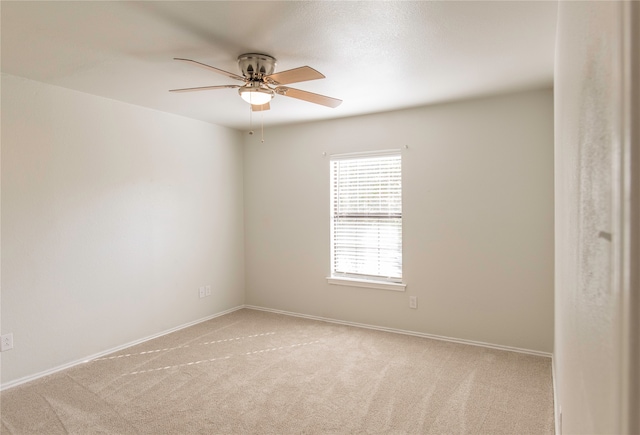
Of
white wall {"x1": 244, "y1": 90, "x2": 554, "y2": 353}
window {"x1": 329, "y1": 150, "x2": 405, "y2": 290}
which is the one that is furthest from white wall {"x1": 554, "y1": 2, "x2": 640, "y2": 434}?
window {"x1": 329, "y1": 150, "x2": 405, "y2": 290}

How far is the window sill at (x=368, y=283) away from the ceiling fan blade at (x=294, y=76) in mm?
2601

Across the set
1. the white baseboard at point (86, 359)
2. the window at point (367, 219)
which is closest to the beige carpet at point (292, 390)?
the white baseboard at point (86, 359)

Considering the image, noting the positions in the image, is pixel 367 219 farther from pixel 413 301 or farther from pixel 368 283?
pixel 413 301

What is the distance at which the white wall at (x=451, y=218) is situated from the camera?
362 cm

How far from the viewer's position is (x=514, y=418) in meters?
2.56

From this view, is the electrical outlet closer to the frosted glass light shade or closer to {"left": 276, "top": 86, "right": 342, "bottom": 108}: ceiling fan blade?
the frosted glass light shade

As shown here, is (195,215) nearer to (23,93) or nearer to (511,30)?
(23,93)

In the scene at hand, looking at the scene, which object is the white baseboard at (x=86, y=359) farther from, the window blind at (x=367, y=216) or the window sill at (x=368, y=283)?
the window blind at (x=367, y=216)

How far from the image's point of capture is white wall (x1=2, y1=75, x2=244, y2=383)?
3.16 m

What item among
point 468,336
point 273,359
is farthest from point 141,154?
point 468,336

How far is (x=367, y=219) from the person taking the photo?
4.59m

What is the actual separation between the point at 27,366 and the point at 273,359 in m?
1.99

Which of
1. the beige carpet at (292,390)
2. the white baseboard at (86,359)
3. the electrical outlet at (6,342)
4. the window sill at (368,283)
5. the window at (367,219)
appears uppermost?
the window at (367,219)

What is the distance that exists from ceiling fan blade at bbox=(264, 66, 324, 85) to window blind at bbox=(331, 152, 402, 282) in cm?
208
